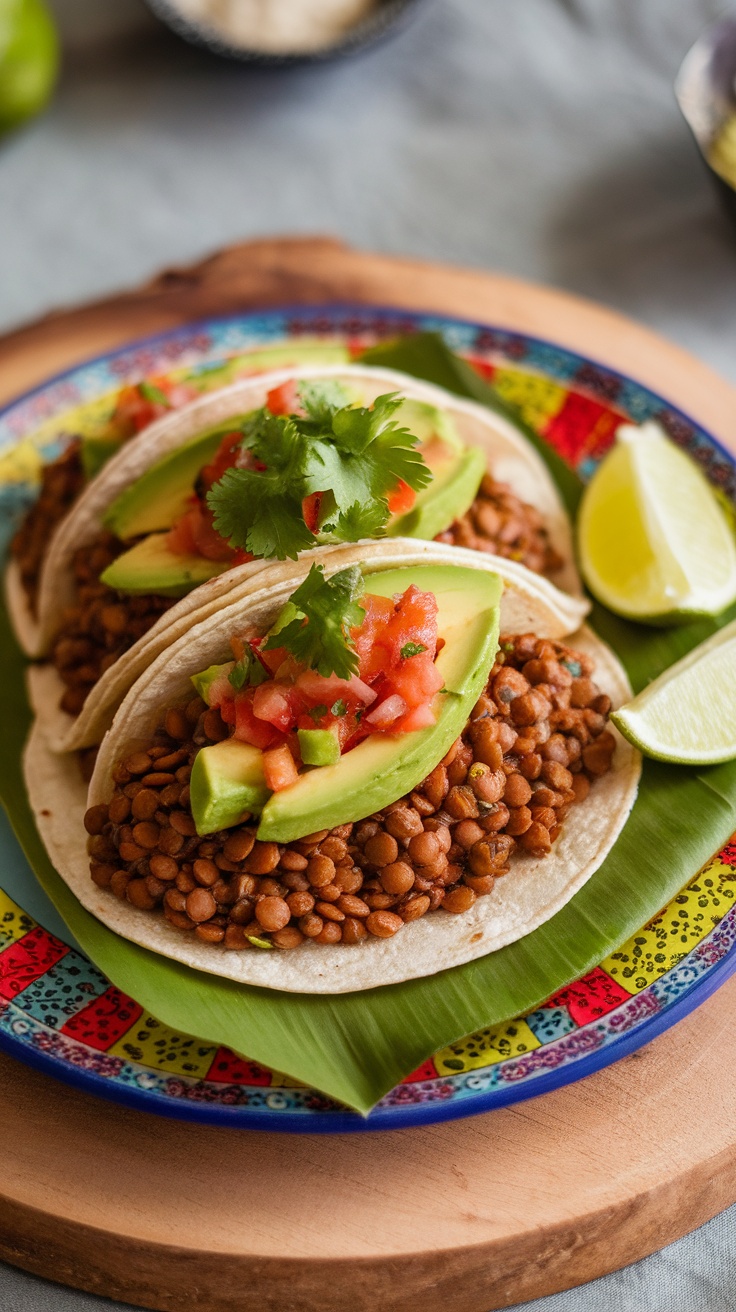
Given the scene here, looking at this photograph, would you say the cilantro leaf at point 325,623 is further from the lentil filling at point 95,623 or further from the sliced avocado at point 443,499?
the lentil filling at point 95,623

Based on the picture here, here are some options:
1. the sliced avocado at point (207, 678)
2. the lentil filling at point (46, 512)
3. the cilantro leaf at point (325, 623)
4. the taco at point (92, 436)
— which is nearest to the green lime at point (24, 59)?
the taco at point (92, 436)

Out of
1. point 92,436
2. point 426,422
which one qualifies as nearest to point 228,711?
point 426,422

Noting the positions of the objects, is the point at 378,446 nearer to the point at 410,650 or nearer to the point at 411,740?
the point at 410,650

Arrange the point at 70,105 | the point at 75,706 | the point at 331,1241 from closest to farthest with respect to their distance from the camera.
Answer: the point at 331,1241 → the point at 75,706 → the point at 70,105

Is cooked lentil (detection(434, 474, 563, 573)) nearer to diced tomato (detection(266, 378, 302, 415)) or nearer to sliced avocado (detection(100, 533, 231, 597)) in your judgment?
diced tomato (detection(266, 378, 302, 415))

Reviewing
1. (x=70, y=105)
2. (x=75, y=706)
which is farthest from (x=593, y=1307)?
(x=70, y=105)

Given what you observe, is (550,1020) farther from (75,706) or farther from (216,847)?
(75,706)

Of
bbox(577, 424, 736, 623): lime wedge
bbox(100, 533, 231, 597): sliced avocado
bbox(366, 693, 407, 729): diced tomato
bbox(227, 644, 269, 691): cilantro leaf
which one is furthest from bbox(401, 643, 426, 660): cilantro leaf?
bbox(577, 424, 736, 623): lime wedge
